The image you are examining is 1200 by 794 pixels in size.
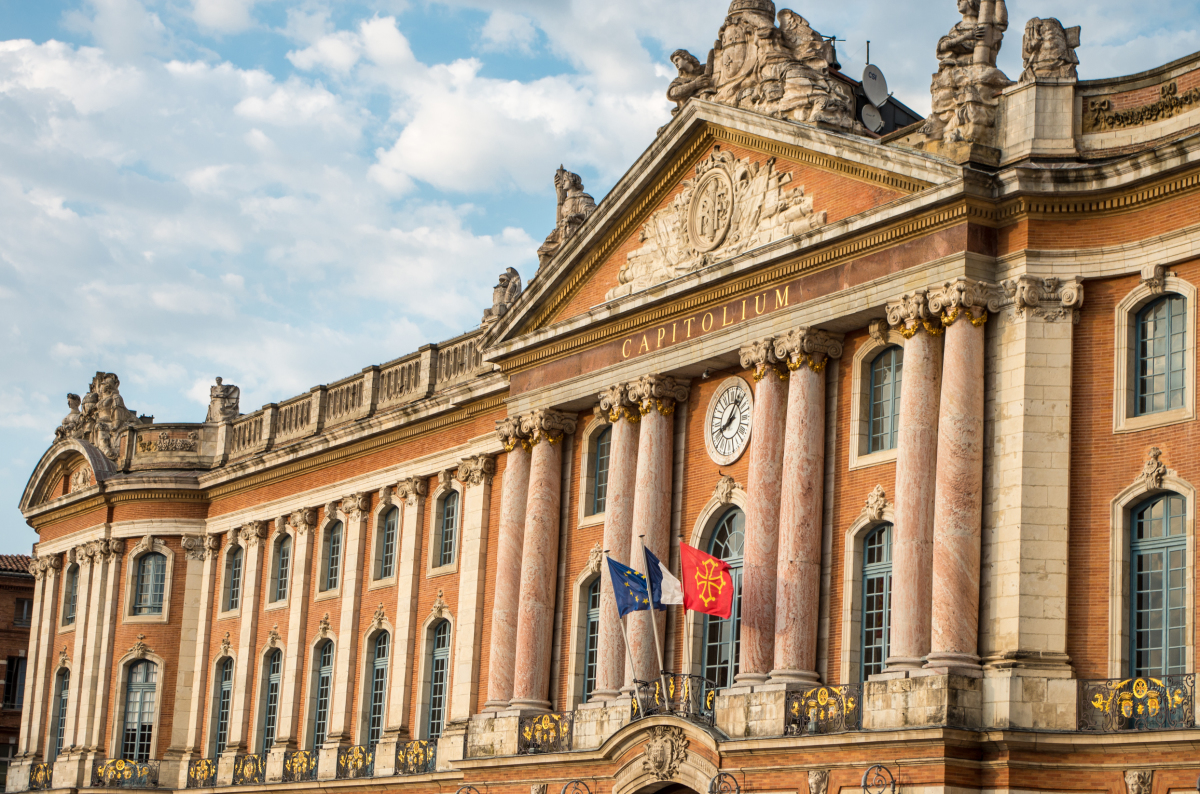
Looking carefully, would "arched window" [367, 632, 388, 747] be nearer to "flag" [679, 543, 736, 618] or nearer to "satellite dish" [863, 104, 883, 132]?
"flag" [679, 543, 736, 618]

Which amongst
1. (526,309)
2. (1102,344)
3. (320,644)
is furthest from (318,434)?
(1102,344)

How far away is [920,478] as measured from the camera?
84.0 ft

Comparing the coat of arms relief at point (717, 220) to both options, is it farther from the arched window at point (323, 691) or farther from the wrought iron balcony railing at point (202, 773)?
the wrought iron balcony railing at point (202, 773)

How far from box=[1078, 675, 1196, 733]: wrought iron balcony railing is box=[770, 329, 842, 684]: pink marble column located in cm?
478

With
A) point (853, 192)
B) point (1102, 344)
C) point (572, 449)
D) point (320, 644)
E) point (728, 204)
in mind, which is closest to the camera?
point (1102, 344)

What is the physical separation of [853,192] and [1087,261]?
172 inches

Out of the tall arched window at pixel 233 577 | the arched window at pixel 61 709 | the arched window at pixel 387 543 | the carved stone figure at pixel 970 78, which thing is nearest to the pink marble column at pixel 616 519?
the carved stone figure at pixel 970 78

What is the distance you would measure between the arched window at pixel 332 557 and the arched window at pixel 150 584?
24.1ft

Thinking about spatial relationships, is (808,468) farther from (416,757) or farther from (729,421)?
(416,757)

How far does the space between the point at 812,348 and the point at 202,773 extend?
24.5 m

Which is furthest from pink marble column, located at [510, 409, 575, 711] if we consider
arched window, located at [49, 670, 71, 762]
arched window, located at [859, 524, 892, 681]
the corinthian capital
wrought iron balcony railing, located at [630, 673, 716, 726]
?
arched window, located at [49, 670, 71, 762]

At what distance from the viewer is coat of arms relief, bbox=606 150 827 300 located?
2945 centimetres

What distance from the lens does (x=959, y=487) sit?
2497 centimetres

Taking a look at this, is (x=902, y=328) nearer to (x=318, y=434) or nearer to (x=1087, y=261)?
(x=1087, y=261)
